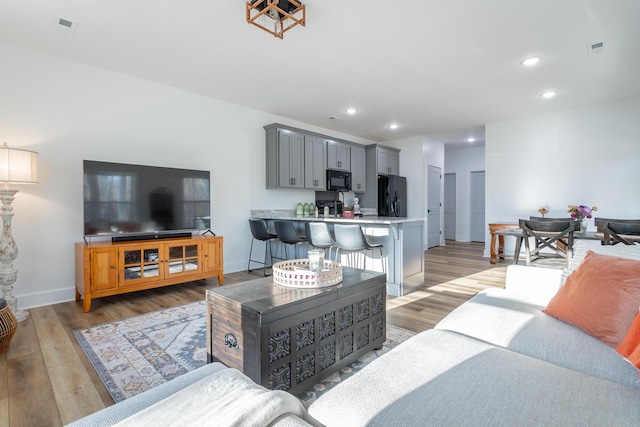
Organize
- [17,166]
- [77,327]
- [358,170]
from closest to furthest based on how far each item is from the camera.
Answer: [77,327] → [17,166] → [358,170]

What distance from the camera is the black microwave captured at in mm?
6066

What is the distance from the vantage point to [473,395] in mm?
972

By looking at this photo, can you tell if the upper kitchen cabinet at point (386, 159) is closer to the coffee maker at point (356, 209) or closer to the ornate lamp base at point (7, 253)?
the coffee maker at point (356, 209)

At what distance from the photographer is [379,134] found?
705 cm

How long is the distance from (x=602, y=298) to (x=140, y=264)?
3859mm

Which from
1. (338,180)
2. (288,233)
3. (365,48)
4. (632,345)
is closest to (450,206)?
(338,180)

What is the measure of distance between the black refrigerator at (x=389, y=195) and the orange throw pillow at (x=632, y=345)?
5.66m

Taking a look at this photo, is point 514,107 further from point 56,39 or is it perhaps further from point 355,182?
point 56,39

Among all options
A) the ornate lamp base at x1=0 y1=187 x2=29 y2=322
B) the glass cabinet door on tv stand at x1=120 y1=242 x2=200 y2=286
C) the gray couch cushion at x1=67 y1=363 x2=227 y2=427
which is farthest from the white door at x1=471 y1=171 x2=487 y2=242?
the ornate lamp base at x1=0 y1=187 x2=29 y2=322

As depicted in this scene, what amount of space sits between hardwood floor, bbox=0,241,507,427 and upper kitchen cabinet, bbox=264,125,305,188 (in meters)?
1.55

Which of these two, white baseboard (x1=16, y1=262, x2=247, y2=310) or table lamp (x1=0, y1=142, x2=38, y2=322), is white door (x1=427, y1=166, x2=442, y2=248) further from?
table lamp (x1=0, y1=142, x2=38, y2=322)

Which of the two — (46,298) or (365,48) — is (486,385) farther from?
(46,298)

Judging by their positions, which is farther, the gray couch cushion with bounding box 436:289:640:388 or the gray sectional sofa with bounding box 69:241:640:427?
the gray couch cushion with bounding box 436:289:640:388

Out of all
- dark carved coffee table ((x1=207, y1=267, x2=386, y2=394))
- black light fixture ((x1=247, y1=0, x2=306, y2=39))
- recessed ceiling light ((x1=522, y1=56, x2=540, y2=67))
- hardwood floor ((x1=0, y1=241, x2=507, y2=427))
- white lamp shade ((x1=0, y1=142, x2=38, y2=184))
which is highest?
recessed ceiling light ((x1=522, y1=56, x2=540, y2=67))
